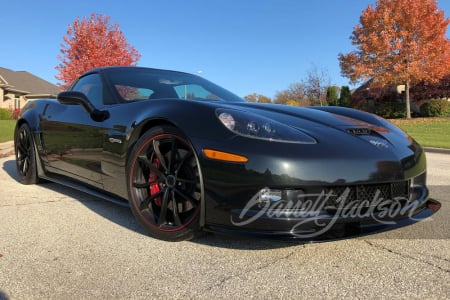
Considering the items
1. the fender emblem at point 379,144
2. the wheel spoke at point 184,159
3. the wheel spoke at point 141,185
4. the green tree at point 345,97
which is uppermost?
the green tree at point 345,97

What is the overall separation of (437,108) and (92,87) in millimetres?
28387

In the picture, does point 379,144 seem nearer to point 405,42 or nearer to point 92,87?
point 92,87

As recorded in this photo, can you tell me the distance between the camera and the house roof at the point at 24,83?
113 ft

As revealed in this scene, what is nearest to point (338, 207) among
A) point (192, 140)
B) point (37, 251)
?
point (192, 140)

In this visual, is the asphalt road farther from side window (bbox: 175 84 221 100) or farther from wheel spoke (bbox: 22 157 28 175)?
wheel spoke (bbox: 22 157 28 175)

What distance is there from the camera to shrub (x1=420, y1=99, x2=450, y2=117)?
27.1 meters

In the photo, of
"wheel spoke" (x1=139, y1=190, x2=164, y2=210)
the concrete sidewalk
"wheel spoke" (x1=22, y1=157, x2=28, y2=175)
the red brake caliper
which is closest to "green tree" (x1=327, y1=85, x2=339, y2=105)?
the concrete sidewalk

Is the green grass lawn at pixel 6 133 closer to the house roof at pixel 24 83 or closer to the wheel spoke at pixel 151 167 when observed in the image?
the wheel spoke at pixel 151 167

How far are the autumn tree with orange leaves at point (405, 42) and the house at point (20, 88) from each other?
25027 mm

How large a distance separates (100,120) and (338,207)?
1.97m

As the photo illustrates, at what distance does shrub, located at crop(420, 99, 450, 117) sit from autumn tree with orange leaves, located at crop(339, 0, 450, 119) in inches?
114

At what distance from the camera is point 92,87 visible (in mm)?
3680

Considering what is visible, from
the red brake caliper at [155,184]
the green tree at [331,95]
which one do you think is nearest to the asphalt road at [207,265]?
the red brake caliper at [155,184]

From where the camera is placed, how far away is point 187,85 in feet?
12.3
